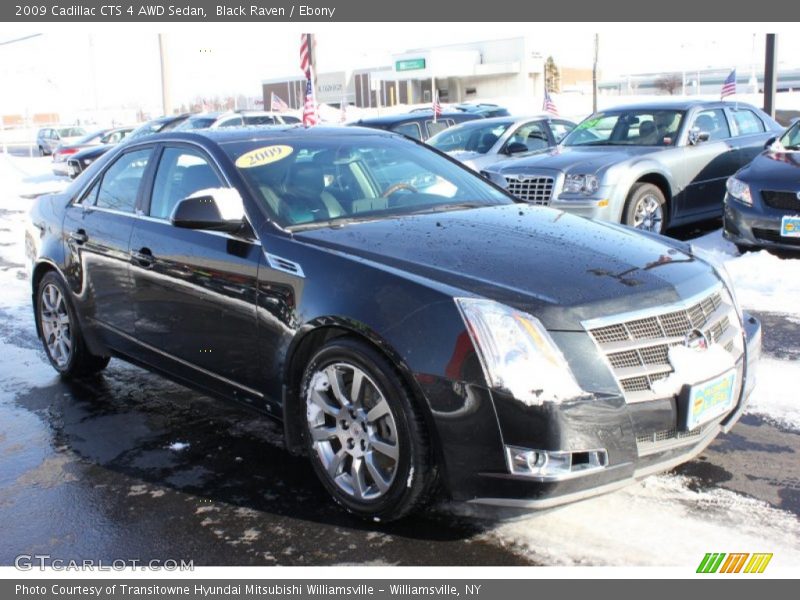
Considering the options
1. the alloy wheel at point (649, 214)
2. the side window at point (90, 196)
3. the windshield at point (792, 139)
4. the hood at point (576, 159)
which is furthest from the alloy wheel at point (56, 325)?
the windshield at point (792, 139)

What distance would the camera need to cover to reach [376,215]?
4.32 meters

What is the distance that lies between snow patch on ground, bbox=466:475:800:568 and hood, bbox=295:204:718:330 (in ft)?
2.98

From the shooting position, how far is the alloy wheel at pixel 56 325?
18.9ft

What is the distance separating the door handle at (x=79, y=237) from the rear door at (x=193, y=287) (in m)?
0.66

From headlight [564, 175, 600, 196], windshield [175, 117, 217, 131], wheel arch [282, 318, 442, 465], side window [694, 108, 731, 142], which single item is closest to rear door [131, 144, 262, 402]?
wheel arch [282, 318, 442, 465]

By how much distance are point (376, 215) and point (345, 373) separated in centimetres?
105

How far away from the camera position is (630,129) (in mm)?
10258

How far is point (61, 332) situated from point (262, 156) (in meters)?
2.33

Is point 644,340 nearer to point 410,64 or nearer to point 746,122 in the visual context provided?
point 746,122

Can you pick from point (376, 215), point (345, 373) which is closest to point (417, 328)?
point (345, 373)

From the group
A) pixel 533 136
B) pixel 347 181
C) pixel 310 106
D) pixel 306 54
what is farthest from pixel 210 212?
pixel 306 54

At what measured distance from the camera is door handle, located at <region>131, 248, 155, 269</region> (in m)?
4.70

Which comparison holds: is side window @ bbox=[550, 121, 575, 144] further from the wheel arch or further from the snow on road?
the wheel arch
